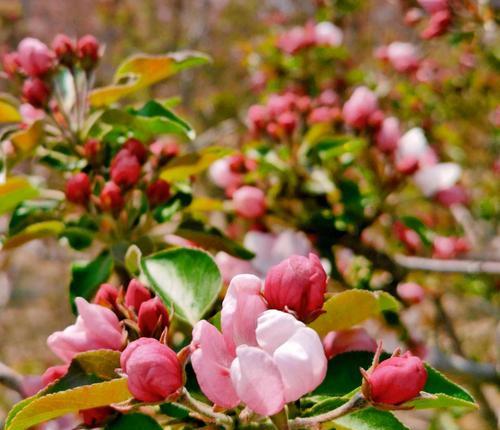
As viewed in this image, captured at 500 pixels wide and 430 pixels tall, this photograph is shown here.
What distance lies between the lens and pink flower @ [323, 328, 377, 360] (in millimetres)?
936

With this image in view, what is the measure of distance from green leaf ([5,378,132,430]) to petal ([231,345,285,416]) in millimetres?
120

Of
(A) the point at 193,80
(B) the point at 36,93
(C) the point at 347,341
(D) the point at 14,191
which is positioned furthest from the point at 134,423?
(A) the point at 193,80

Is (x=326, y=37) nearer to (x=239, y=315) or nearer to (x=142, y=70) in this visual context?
(x=142, y=70)

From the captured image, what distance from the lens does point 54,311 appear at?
577 cm

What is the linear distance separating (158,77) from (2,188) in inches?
13.2

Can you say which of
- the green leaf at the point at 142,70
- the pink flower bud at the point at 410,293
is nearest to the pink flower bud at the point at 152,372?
the green leaf at the point at 142,70

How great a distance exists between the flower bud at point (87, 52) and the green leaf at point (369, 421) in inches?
32.1

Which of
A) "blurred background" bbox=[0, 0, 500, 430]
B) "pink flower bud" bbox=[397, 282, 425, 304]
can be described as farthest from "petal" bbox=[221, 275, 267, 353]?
"blurred background" bbox=[0, 0, 500, 430]

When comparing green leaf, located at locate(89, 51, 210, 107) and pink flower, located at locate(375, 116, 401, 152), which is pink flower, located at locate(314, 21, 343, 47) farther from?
green leaf, located at locate(89, 51, 210, 107)

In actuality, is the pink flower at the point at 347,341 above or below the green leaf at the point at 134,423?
below

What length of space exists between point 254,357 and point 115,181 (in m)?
0.57

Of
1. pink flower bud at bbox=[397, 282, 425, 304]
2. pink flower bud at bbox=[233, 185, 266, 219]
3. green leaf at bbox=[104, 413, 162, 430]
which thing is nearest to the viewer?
green leaf at bbox=[104, 413, 162, 430]

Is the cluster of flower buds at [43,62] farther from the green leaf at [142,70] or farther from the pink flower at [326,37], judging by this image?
the pink flower at [326,37]

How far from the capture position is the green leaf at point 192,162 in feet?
4.07
